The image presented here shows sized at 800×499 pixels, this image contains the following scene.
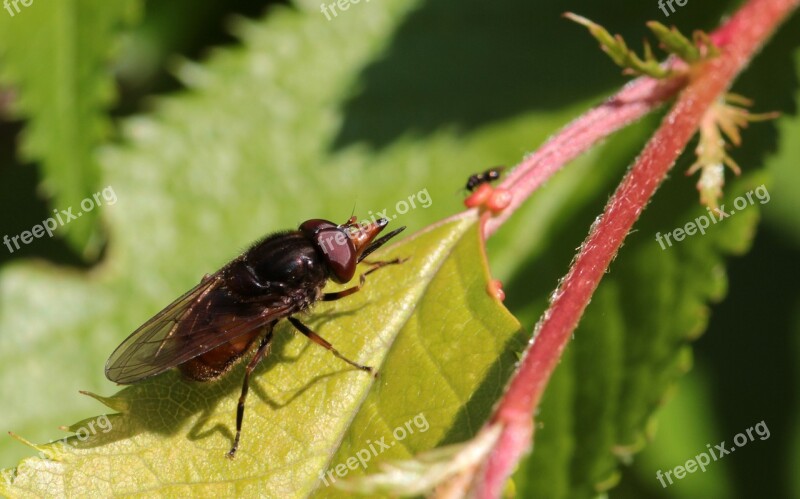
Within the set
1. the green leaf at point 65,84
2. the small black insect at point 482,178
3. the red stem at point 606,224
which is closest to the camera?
the red stem at point 606,224

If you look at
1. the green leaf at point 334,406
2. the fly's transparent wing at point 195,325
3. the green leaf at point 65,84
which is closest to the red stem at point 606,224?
the green leaf at point 334,406

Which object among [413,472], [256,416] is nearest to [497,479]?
[413,472]

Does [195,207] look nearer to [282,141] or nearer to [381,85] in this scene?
[282,141]

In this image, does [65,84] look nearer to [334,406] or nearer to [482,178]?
[482,178]

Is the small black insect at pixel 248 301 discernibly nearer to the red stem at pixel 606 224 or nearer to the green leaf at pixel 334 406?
the green leaf at pixel 334 406

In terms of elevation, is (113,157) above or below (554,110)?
above

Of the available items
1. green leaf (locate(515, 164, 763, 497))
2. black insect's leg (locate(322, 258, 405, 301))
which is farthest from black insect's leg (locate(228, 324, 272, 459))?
green leaf (locate(515, 164, 763, 497))
